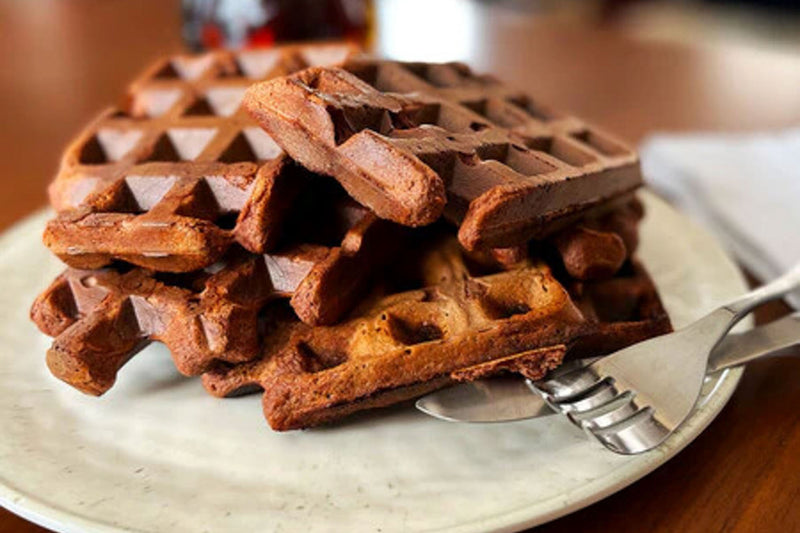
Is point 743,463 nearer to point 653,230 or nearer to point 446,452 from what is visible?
point 446,452

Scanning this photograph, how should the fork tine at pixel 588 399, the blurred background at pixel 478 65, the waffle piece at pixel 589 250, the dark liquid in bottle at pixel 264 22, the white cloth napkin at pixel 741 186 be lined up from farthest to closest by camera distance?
the dark liquid in bottle at pixel 264 22 → the blurred background at pixel 478 65 → the white cloth napkin at pixel 741 186 → the waffle piece at pixel 589 250 → the fork tine at pixel 588 399

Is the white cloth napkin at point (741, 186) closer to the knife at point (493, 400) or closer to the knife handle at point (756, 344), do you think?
the knife handle at point (756, 344)

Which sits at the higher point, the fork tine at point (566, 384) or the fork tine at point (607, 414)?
the fork tine at point (566, 384)

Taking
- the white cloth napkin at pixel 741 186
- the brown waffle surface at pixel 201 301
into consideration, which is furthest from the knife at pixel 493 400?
the white cloth napkin at pixel 741 186

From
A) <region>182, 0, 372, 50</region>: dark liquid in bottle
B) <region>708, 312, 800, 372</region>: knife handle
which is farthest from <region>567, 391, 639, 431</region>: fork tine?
<region>182, 0, 372, 50</region>: dark liquid in bottle

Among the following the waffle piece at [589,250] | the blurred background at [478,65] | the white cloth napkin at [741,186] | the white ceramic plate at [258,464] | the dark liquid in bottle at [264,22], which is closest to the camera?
the white ceramic plate at [258,464]

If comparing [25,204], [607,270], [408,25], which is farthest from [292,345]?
[408,25]

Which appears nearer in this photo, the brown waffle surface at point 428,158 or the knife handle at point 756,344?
the brown waffle surface at point 428,158

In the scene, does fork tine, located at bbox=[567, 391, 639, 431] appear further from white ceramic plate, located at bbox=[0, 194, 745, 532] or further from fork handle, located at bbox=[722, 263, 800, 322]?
fork handle, located at bbox=[722, 263, 800, 322]
